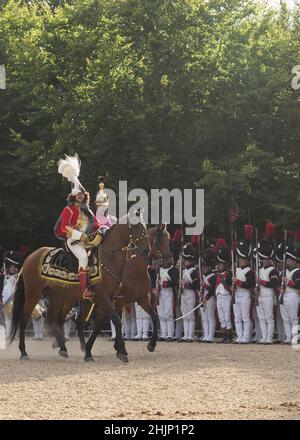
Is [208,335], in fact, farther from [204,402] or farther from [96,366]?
[204,402]

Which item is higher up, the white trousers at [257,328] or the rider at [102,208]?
the rider at [102,208]

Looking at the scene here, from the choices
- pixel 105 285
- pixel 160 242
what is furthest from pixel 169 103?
pixel 105 285

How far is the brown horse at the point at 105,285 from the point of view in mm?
17688

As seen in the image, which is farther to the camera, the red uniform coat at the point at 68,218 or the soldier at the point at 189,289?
the soldier at the point at 189,289

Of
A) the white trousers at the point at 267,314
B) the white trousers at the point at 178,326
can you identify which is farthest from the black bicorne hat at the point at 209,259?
the white trousers at the point at 267,314

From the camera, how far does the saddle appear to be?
1791 cm

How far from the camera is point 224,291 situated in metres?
21.1

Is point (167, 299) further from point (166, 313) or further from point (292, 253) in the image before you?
point (292, 253)

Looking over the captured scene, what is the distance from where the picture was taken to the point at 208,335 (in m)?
21.7

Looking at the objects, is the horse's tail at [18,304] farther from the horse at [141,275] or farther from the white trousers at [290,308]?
the white trousers at [290,308]

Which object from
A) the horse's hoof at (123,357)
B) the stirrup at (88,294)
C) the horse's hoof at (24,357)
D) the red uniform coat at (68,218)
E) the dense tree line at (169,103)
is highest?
the dense tree line at (169,103)
